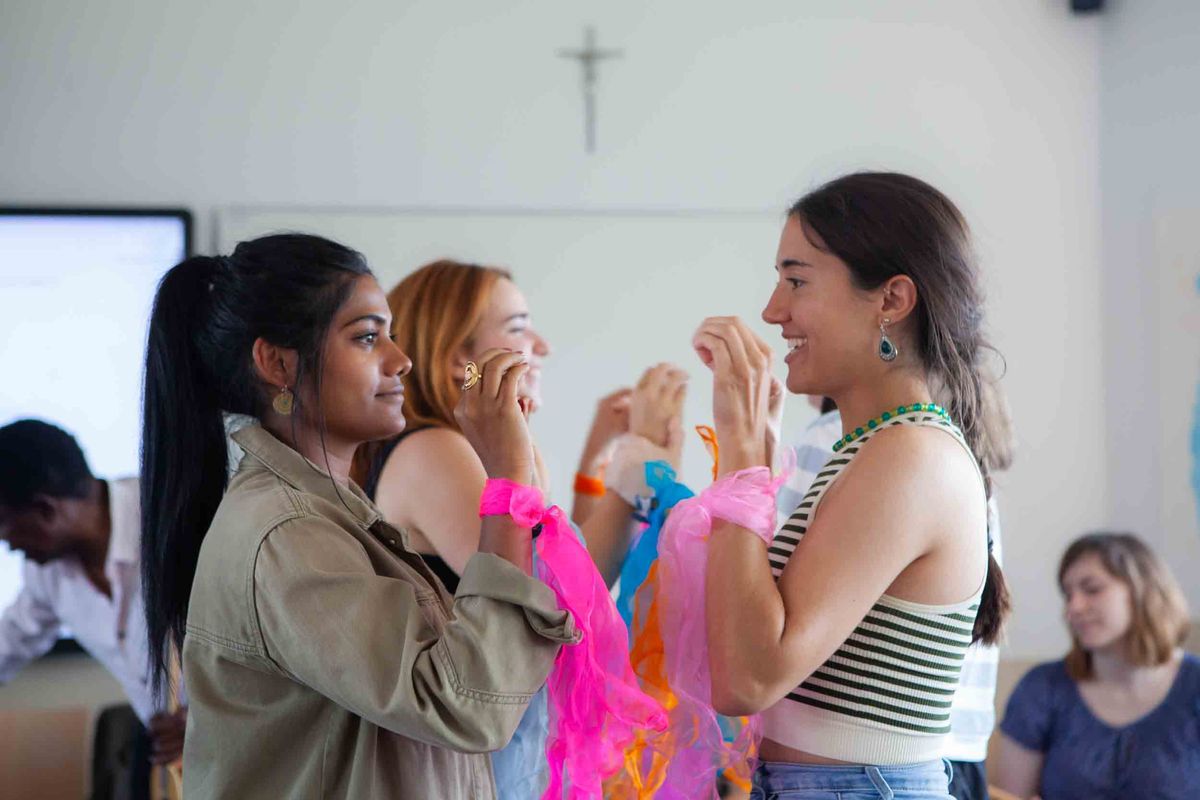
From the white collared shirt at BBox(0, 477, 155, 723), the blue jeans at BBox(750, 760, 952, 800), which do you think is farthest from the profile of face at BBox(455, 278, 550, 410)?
the white collared shirt at BBox(0, 477, 155, 723)

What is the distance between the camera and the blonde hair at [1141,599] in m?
2.79

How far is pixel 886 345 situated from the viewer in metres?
1.34

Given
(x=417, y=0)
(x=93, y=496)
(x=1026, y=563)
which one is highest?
(x=417, y=0)

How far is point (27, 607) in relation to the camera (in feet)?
9.75

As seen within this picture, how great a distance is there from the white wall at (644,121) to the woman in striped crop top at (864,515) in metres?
2.19

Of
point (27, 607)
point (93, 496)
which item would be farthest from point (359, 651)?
point (27, 607)

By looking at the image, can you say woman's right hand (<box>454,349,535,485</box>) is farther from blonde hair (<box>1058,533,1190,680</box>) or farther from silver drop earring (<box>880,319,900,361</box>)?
blonde hair (<box>1058,533,1190,680</box>)

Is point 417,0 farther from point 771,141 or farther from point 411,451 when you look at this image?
point 411,451

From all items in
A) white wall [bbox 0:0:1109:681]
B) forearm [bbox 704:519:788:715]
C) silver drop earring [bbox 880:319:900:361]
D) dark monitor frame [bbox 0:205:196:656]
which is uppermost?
white wall [bbox 0:0:1109:681]

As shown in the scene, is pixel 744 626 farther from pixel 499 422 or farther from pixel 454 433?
pixel 454 433

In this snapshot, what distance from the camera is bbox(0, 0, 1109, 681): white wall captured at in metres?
3.35

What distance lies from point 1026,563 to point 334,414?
2904 mm

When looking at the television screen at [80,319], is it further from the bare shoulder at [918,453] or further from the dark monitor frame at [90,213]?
the bare shoulder at [918,453]

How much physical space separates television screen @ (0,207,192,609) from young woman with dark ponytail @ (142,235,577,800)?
207 centimetres
